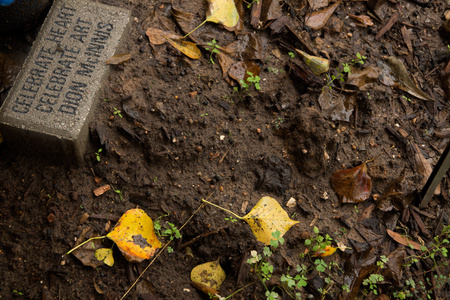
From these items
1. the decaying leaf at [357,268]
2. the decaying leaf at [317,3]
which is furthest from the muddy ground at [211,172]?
the decaying leaf at [317,3]

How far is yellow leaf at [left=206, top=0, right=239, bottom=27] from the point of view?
2.65m

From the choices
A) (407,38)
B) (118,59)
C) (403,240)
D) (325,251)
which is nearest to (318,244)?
(325,251)

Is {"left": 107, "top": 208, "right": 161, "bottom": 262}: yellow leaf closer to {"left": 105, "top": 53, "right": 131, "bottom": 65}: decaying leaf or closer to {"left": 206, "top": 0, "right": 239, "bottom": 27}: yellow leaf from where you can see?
{"left": 105, "top": 53, "right": 131, "bottom": 65}: decaying leaf

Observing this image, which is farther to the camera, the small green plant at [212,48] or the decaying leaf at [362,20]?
the decaying leaf at [362,20]

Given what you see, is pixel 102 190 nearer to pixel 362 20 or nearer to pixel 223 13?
pixel 223 13

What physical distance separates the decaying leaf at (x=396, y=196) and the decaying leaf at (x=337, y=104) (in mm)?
516

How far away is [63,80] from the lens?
7.54 feet

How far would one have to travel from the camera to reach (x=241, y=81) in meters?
2.51

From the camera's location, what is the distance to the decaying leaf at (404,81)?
2.83m

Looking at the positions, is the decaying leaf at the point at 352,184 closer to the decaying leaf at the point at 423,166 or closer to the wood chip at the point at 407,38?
the decaying leaf at the point at 423,166

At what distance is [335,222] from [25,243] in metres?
1.77

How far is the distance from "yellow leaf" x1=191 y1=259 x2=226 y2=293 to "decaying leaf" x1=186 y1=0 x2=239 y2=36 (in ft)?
5.04

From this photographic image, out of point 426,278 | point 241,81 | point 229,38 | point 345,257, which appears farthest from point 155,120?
point 426,278

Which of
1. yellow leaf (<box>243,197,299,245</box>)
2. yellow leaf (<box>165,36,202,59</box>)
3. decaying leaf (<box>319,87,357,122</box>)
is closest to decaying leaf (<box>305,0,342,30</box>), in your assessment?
decaying leaf (<box>319,87,357,122</box>)
